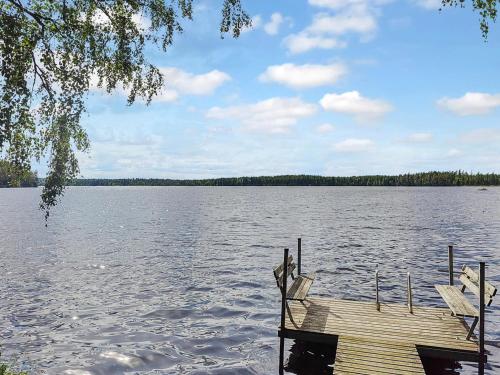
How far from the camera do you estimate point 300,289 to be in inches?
617

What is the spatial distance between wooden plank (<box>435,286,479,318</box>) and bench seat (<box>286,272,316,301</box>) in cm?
455

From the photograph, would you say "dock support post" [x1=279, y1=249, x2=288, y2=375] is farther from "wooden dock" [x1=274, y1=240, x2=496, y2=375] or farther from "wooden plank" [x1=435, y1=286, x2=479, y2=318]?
"wooden plank" [x1=435, y1=286, x2=479, y2=318]

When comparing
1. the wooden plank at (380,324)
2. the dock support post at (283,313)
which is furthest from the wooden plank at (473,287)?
the dock support post at (283,313)

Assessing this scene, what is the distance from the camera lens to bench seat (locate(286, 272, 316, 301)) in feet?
47.5

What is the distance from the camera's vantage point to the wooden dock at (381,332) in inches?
451

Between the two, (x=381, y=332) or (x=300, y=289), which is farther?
(x=300, y=289)

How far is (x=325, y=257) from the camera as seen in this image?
34812 millimetres

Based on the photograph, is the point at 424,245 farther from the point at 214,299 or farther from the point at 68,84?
the point at 68,84

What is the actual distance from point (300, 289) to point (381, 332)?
11.0 ft

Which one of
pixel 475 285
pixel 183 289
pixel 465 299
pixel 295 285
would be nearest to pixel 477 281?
pixel 475 285

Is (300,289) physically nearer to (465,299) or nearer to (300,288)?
(300,288)

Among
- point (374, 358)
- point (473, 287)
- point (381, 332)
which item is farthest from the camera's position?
point (473, 287)

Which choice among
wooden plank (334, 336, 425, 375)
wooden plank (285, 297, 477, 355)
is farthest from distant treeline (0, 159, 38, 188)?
wooden plank (334, 336, 425, 375)

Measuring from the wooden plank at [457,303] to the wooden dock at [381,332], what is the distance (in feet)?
0.41
